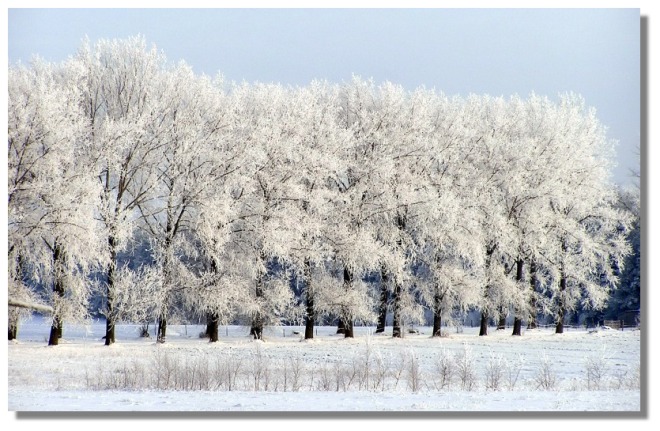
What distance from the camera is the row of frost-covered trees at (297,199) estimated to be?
22.9 meters

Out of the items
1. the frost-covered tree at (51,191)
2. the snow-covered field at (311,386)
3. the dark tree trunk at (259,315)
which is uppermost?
the frost-covered tree at (51,191)

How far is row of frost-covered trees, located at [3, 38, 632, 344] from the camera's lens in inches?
900

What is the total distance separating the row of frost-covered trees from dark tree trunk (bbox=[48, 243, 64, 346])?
0.24ft

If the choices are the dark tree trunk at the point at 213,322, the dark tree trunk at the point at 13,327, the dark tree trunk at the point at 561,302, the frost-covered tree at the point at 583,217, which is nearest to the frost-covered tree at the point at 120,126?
the dark tree trunk at the point at 13,327

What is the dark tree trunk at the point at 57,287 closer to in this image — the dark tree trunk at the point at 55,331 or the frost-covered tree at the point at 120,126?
the dark tree trunk at the point at 55,331

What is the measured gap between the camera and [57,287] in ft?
74.8

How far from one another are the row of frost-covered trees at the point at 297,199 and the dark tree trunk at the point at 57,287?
7 cm

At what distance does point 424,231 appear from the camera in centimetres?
2969

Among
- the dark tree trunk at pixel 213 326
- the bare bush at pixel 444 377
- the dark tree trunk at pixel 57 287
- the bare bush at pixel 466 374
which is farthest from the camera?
the dark tree trunk at pixel 213 326

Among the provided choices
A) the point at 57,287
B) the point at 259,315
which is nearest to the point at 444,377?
the point at 57,287

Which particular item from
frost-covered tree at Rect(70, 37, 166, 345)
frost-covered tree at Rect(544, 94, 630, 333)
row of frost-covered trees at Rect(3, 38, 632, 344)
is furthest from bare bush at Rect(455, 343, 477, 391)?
frost-covered tree at Rect(544, 94, 630, 333)

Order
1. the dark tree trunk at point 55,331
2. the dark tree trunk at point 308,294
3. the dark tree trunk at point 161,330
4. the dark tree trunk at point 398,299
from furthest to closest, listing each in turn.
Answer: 1. the dark tree trunk at point 398,299
2. the dark tree trunk at point 308,294
3. the dark tree trunk at point 161,330
4. the dark tree trunk at point 55,331

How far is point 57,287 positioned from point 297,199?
384 inches
